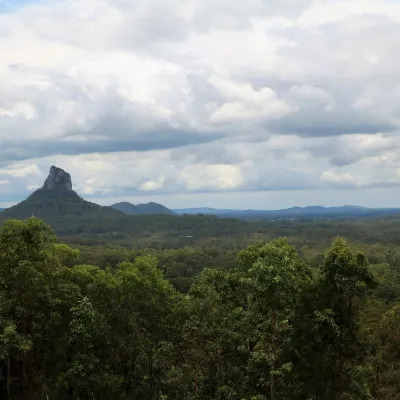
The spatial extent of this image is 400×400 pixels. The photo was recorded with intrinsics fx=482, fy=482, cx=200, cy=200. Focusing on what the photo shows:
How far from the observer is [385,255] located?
18975 cm

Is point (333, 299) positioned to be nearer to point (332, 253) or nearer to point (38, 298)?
point (332, 253)

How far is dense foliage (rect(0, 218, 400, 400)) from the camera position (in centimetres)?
2531

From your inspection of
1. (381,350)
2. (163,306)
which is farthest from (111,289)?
(381,350)

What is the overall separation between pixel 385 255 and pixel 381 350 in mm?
157979

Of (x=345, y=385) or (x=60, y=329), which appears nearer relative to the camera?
(x=345, y=385)

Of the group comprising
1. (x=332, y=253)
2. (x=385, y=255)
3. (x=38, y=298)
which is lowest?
(x=385, y=255)

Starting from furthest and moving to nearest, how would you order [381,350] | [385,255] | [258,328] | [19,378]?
[385,255] < [381,350] < [19,378] < [258,328]

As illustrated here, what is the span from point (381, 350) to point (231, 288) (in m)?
19.5

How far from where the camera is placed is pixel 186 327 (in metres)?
28.2

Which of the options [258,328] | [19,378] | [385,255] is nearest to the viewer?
[258,328]

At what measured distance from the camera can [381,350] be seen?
42.7 m

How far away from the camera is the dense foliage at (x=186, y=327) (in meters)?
25.3

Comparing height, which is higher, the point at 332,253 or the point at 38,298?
the point at 332,253

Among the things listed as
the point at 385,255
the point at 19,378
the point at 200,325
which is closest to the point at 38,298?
the point at 19,378
